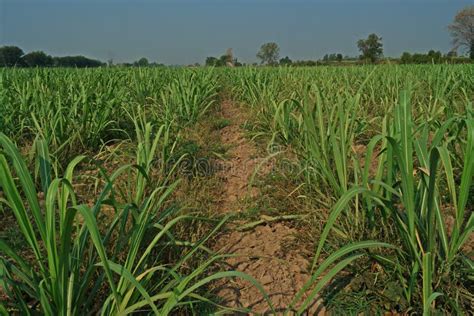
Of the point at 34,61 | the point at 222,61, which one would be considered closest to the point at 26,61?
the point at 34,61

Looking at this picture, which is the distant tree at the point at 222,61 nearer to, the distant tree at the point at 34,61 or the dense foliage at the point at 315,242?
the distant tree at the point at 34,61

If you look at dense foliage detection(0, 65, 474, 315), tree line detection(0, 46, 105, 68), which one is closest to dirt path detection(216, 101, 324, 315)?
dense foliage detection(0, 65, 474, 315)

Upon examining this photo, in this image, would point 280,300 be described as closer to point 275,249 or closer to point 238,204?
point 275,249

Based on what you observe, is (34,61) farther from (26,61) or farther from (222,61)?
(222,61)

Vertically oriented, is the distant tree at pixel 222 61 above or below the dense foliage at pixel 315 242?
above

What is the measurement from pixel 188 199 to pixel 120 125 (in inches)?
69.3

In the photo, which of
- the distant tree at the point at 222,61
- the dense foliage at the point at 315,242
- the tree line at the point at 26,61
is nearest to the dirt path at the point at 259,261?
the dense foliage at the point at 315,242

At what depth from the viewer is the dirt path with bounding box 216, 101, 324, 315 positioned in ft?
4.44

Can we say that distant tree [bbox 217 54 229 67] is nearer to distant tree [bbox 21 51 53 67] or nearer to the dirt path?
distant tree [bbox 21 51 53 67]

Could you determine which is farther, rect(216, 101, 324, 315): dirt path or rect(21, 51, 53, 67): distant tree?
rect(21, 51, 53, 67): distant tree

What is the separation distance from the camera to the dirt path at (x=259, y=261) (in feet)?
4.44

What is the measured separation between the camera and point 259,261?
1577 millimetres

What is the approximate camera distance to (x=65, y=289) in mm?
983

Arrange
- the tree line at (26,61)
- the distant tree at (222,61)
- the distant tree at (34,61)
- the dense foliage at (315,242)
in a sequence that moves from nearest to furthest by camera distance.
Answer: the dense foliage at (315,242) → the tree line at (26,61) → the distant tree at (34,61) → the distant tree at (222,61)
